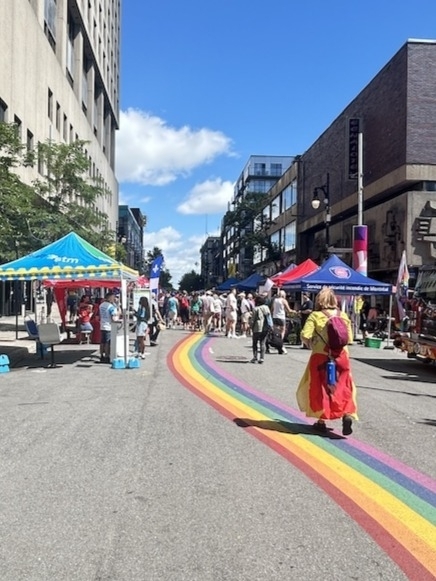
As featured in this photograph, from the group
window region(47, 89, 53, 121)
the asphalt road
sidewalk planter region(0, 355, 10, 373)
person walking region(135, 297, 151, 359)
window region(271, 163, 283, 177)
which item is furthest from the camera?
window region(271, 163, 283, 177)

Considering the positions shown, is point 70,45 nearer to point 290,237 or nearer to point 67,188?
point 67,188

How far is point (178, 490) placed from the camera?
4926 millimetres

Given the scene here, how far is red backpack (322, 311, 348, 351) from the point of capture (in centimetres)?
657

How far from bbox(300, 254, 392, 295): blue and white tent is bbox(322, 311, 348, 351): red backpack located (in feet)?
42.5

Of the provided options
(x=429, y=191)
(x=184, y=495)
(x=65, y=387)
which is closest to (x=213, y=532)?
(x=184, y=495)

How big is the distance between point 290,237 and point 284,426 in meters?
52.2

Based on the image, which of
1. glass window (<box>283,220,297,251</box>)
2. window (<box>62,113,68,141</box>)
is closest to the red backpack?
window (<box>62,113,68,141</box>)

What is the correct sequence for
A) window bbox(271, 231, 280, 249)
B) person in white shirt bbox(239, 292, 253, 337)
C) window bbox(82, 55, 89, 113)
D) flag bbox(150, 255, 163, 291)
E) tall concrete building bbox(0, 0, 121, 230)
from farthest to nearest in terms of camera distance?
window bbox(271, 231, 280, 249)
window bbox(82, 55, 89, 113)
tall concrete building bbox(0, 0, 121, 230)
person in white shirt bbox(239, 292, 253, 337)
flag bbox(150, 255, 163, 291)

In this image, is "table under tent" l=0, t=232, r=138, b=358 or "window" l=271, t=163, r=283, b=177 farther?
"window" l=271, t=163, r=283, b=177

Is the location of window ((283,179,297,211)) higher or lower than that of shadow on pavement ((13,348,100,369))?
higher

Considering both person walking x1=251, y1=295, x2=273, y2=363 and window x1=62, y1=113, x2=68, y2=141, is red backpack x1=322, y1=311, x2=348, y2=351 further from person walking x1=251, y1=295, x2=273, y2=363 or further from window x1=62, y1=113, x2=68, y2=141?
window x1=62, y1=113, x2=68, y2=141

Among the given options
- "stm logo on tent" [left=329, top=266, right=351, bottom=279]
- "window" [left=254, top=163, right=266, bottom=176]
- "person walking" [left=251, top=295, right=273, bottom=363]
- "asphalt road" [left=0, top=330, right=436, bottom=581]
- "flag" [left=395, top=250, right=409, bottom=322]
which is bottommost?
"asphalt road" [left=0, top=330, right=436, bottom=581]

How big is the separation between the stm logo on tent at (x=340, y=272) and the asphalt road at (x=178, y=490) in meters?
10.9

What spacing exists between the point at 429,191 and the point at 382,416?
947 inches
